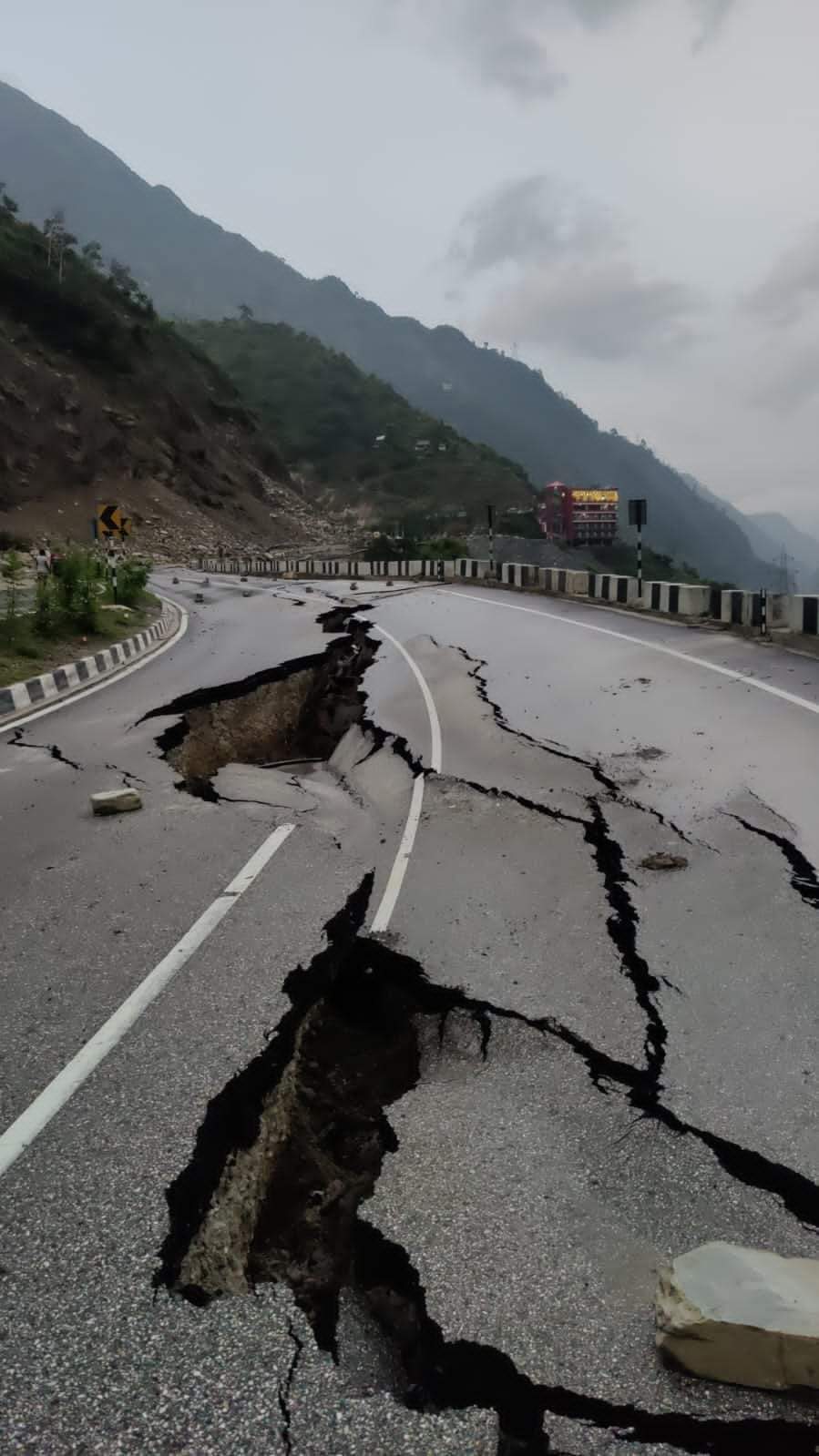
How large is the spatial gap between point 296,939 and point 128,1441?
2766mm

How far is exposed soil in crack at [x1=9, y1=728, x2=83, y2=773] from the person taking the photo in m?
8.81

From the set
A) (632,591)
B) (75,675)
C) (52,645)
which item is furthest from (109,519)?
(632,591)

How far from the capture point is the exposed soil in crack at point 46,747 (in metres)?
8.81

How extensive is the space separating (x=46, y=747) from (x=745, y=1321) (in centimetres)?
873

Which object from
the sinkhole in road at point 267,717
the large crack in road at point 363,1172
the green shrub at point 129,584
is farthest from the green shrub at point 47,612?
the large crack in road at point 363,1172

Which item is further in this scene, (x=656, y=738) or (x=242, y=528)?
(x=242, y=528)

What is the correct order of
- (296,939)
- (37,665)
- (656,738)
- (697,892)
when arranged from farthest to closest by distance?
(37,665), (656,738), (697,892), (296,939)

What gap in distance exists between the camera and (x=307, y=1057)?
156 inches

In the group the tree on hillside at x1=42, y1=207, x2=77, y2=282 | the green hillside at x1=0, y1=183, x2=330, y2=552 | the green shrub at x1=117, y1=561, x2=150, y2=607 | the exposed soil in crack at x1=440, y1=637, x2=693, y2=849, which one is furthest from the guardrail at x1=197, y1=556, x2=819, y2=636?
the tree on hillside at x1=42, y1=207, x2=77, y2=282

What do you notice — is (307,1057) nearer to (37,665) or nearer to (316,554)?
(37,665)

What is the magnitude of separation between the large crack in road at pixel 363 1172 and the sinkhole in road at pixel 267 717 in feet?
→ 14.6

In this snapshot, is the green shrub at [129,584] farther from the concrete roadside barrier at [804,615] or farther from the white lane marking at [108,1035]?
the white lane marking at [108,1035]

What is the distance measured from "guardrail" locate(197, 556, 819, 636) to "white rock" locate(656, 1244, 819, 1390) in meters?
14.2

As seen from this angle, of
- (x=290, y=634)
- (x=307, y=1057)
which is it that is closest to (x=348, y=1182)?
(x=307, y=1057)
